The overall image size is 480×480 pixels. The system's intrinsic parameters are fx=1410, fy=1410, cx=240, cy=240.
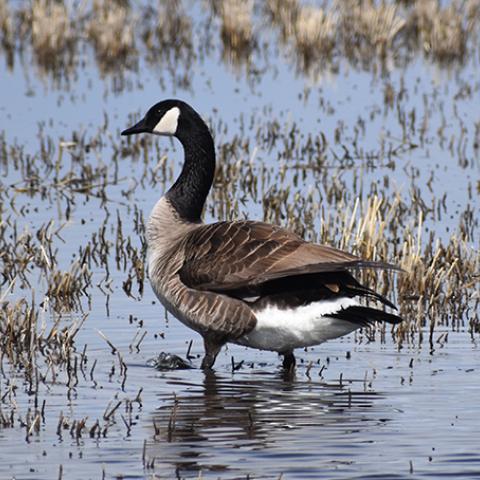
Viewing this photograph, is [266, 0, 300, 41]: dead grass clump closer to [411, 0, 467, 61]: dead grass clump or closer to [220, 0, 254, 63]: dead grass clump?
[220, 0, 254, 63]: dead grass clump

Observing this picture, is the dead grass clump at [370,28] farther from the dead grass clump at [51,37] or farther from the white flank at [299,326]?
the white flank at [299,326]

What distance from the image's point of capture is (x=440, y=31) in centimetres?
2122

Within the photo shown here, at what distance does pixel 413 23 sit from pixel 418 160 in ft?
25.1

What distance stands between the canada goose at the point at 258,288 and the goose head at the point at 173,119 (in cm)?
109

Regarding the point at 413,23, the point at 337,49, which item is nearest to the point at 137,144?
the point at 337,49

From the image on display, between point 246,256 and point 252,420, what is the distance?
153 cm

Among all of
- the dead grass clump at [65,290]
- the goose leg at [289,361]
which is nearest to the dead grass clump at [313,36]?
the dead grass clump at [65,290]

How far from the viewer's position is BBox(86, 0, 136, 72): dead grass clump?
21094 mm

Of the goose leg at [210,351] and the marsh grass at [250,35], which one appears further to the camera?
the marsh grass at [250,35]

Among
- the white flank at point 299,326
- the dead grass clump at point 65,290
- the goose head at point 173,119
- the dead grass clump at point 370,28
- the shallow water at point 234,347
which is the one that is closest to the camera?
the shallow water at point 234,347

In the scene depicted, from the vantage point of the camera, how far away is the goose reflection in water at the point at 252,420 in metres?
7.05

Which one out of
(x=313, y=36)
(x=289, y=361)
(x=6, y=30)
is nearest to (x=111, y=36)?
(x=6, y=30)

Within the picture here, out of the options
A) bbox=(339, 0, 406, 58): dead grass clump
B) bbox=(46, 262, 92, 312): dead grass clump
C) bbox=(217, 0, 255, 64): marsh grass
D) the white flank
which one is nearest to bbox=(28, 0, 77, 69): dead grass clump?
bbox=(217, 0, 255, 64): marsh grass

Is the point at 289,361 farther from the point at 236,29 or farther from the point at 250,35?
the point at 250,35
